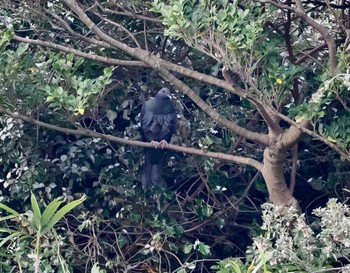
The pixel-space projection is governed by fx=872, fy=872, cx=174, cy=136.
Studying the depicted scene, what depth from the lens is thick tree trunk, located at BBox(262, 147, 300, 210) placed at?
4957 mm

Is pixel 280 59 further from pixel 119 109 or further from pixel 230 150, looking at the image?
pixel 119 109

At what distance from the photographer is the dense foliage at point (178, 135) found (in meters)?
4.62

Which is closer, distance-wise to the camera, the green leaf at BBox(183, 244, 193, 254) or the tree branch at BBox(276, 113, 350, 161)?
the tree branch at BBox(276, 113, 350, 161)

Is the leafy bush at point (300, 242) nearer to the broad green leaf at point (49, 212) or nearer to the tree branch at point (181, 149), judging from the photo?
the tree branch at point (181, 149)

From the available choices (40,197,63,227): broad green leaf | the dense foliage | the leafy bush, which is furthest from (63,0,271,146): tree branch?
(40,197,63,227): broad green leaf

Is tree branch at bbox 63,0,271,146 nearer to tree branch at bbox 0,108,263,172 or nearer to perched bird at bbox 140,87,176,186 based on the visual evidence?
tree branch at bbox 0,108,263,172

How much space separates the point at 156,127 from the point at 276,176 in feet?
5.97

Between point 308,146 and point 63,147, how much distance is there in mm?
1667

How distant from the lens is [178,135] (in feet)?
20.9

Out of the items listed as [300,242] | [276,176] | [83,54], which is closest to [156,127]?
[83,54]

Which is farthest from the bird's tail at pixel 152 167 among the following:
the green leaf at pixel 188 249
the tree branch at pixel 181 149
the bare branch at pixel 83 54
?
the bare branch at pixel 83 54

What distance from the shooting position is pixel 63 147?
599 cm

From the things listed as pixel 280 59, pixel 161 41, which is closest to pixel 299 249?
pixel 280 59

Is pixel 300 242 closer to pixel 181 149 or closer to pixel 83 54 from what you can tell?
pixel 181 149
